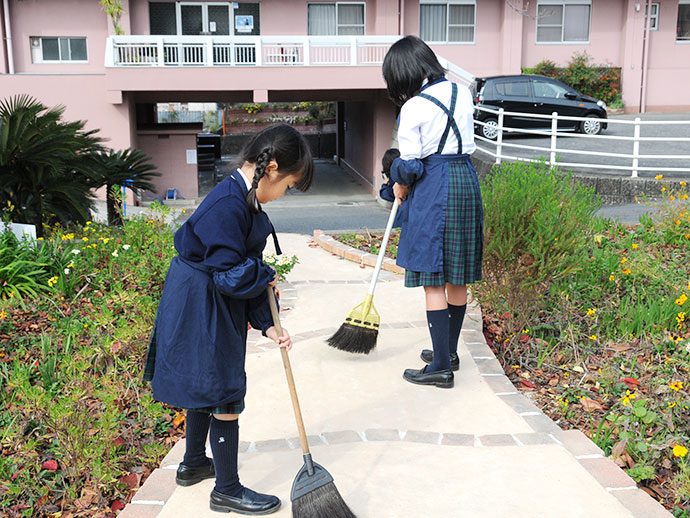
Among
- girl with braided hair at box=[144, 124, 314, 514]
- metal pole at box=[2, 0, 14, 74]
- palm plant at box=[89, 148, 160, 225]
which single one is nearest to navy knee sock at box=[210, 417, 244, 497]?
girl with braided hair at box=[144, 124, 314, 514]

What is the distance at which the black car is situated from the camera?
18.5 metres

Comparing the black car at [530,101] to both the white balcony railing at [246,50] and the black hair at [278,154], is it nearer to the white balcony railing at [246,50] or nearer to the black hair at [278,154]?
the white balcony railing at [246,50]

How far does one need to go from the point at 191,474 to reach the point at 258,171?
1.42m

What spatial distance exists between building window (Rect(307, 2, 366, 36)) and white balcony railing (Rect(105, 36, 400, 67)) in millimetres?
3946

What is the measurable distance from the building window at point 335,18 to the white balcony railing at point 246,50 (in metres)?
3.95

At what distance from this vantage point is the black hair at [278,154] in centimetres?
297

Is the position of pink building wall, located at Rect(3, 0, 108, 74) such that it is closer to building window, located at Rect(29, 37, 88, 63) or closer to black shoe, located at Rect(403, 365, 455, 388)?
building window, located at Rect(29, 37, 88, 63)

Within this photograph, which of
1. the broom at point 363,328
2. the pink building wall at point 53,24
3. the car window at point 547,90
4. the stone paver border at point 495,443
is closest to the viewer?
the stone paver border at point 495,443

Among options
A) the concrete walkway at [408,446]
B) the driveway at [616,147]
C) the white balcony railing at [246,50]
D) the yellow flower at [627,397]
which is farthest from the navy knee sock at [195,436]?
the white balcony railing at [246,50]

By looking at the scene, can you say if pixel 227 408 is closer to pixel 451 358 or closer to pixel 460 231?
pixel 460 231

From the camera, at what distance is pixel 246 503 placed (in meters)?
3.11

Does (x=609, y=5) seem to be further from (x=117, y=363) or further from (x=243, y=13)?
(x=117, y=363)

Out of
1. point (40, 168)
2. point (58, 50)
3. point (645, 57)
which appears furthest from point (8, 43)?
point (645, 57)

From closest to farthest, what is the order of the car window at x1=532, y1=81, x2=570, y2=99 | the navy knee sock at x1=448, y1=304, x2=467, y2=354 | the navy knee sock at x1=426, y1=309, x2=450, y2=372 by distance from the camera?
the navy knee sock at x1=426, y1=309, x2=450, y2=372
the navy knee sock at x1=448, y1=304, x2=467, y2=354
the car window at x1=532, y1=81, x2=570, y2=99
